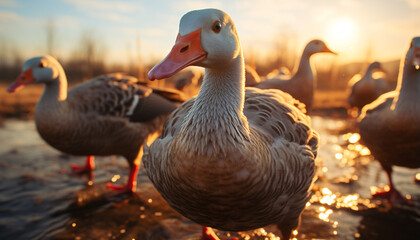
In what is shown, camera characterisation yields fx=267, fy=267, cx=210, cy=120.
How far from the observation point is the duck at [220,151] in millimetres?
1643

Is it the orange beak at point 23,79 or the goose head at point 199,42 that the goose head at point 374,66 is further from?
the orange beak at point 23,79

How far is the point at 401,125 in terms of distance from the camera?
145 inches

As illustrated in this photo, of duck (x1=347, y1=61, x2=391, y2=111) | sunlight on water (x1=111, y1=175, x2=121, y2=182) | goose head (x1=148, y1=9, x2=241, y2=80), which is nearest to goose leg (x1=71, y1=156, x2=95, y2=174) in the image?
sunlight on water (x1=111, y1=175, x2=121, y2=182)

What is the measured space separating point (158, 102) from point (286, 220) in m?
3.00

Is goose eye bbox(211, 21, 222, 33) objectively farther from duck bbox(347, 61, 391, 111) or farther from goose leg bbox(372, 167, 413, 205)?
duck bbox(347, 61, 391, 111)

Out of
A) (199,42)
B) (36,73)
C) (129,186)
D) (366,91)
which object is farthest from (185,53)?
(366,91)

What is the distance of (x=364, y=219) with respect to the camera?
11.8 ft

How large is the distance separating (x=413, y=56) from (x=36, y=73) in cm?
562

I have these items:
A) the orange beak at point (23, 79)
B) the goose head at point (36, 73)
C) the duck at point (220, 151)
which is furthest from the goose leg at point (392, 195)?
the orange beak at point (23, 79)

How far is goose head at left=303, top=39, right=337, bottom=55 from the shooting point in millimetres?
6539

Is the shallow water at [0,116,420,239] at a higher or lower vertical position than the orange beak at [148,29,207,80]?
lower

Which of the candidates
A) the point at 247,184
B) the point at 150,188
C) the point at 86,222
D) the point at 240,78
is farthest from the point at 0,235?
the point at 240,78

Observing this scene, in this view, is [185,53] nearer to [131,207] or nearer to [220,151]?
[220,151]

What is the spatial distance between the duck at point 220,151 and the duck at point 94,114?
7.21 feet
